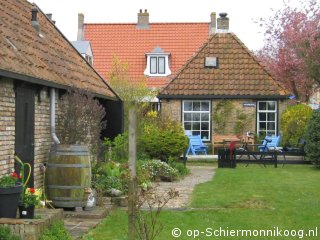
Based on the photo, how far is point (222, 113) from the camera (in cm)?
2567

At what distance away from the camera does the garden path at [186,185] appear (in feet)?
38.8

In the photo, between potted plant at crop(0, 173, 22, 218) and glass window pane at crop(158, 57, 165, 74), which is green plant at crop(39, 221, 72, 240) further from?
glass window pane at crop(158, 57, 165, 74)

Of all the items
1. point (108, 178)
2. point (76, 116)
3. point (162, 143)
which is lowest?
point (108, 178)

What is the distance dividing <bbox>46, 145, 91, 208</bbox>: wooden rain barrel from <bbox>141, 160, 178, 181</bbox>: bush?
18.8ft

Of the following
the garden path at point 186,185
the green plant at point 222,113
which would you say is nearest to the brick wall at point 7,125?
the garden path at point 186,185

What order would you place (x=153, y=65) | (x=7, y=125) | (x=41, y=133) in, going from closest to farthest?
1. (x=7, y=125)
2. (x=41, y=133)
3. (x=153, y=65)

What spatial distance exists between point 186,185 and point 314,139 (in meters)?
6.09

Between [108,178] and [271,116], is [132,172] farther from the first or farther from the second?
[271,116]

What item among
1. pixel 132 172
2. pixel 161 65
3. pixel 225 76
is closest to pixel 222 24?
→ pixel 225 76

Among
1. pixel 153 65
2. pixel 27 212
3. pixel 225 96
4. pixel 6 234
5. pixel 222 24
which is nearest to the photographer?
pixel 6 234

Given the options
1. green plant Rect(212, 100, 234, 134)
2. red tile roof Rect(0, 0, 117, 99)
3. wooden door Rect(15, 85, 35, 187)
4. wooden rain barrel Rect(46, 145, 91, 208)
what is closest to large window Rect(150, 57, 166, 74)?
green plant Rect(212, 100, 234, 134)

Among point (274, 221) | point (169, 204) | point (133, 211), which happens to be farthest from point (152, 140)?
point (133, 211)

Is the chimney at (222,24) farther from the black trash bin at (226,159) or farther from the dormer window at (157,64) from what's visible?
the black trash bin at (226,159)

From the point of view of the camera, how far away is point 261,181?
51.3ft
